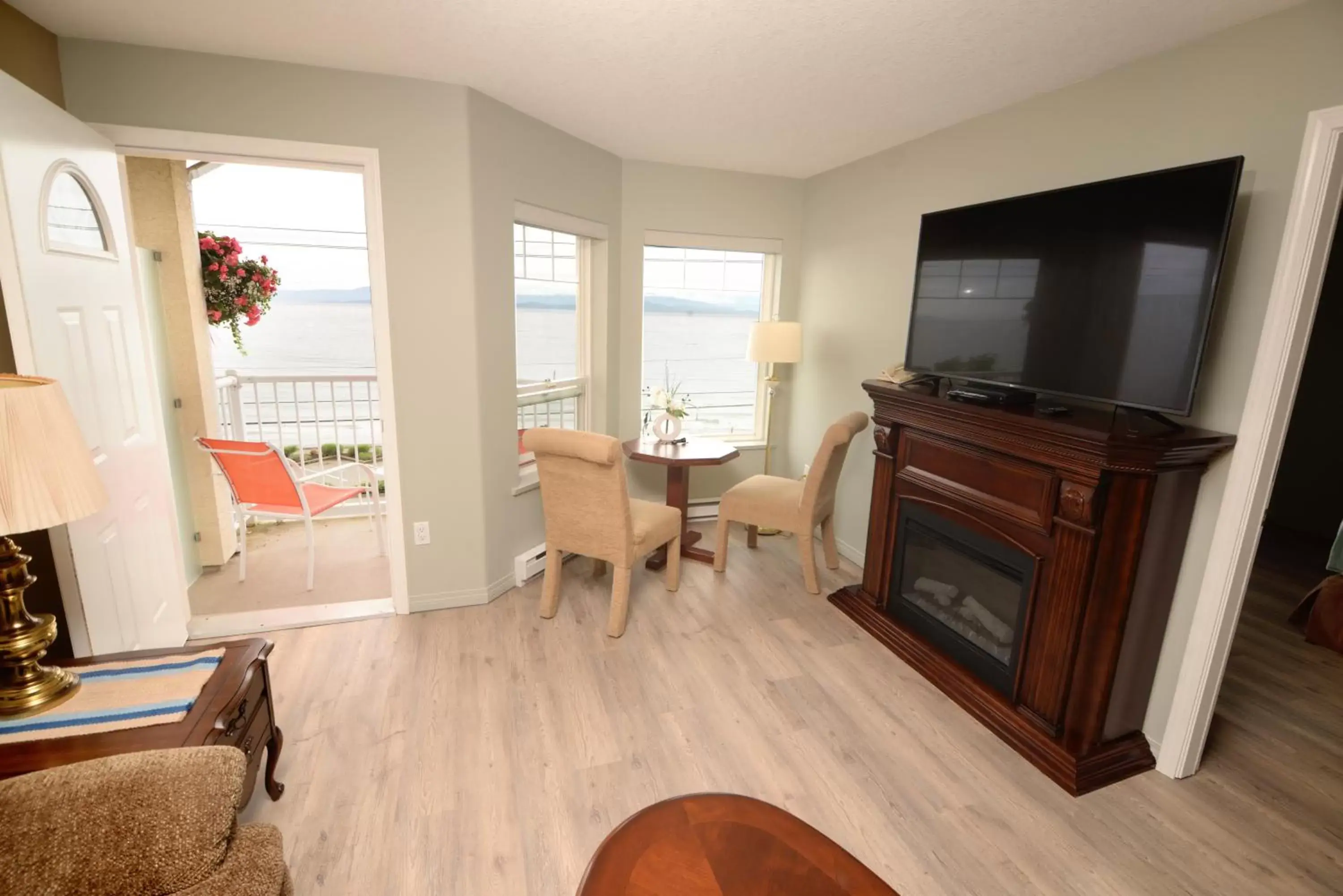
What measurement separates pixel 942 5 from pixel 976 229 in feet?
3.05

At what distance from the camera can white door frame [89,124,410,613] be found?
7.70ft

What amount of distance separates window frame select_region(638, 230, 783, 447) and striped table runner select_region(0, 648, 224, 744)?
2.93 m

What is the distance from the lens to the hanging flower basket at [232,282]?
3.41 metres

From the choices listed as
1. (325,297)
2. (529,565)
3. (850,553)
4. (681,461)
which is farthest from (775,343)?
(325,297)

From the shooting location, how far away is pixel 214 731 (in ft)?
4.51

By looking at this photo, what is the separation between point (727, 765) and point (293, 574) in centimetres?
278

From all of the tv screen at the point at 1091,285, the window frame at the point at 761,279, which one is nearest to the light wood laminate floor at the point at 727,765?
the tv screen at the point at 1091,285

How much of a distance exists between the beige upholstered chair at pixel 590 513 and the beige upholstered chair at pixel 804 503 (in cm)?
57

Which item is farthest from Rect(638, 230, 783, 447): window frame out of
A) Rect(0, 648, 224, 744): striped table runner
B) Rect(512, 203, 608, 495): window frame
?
Rect(0, 648, 224, 744): striped table runner

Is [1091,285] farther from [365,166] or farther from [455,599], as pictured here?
[455,599]

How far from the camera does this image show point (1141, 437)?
5.75ft

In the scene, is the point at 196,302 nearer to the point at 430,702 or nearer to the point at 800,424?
the point at 430,702

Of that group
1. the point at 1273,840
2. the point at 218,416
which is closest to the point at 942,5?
the point at 1273,840

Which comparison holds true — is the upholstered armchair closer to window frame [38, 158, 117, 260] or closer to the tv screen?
window frame [38, 158, 117, 260]
